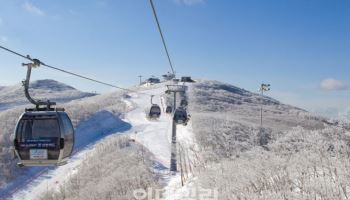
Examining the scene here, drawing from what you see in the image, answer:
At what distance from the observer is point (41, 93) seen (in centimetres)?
15362

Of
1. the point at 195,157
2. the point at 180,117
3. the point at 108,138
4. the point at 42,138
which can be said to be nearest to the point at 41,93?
the point at 108,138

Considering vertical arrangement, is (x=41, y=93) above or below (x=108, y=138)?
above

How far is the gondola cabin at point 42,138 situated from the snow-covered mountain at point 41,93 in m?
112

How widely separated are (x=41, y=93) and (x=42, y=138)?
495 feet

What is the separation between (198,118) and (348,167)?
46.9 meters

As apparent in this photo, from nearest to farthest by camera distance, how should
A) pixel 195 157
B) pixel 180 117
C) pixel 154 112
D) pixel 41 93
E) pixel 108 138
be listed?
1. pixel 180 117
2. pixel 195 157
3. pixel 154 112
4. pixel 108 138
5. pixel 41 93

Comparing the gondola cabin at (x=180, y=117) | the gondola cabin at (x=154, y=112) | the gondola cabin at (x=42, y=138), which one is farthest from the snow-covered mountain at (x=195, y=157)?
the gondola cabin at (x=42, y=138)

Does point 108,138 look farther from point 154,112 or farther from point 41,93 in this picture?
point 41,93

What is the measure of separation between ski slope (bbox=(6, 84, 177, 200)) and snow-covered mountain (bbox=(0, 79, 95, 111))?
220ft

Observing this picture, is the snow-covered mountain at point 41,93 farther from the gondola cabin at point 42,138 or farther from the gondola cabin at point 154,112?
the gondola cabin at point 42,138

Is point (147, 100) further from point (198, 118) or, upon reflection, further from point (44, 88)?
point (44, 88)

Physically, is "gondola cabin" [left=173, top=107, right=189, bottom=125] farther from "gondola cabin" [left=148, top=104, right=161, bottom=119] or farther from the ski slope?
"gondola cabin" [left=148, top=104, right=161, bottom=119]

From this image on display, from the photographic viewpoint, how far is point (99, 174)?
28.2 m

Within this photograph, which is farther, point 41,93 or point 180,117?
point 41,93
